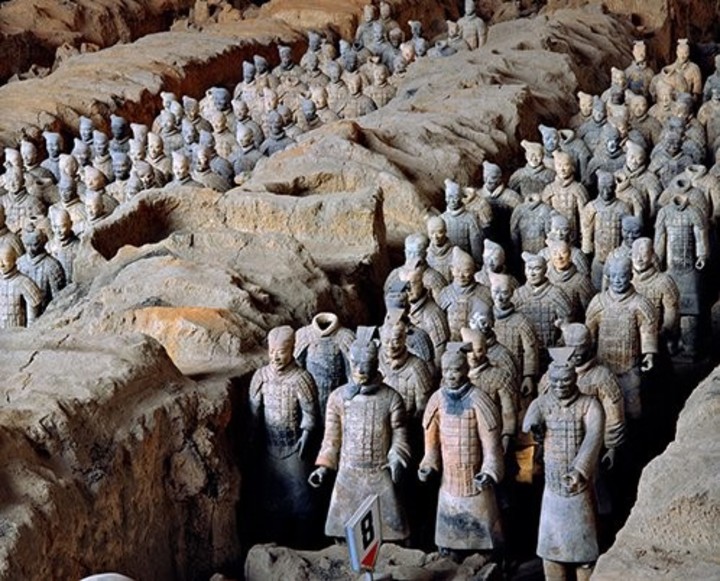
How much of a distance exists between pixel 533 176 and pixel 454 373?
15.0 feet

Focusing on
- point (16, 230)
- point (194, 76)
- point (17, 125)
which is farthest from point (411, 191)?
point (194, 76)

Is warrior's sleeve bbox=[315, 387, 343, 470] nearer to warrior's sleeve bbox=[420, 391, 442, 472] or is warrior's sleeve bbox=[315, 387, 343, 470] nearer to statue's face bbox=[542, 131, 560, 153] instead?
warrior's sleeve bbox=[420, 391, 442, 472]

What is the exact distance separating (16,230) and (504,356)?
5246 mm

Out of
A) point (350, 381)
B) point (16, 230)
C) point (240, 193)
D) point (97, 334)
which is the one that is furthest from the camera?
point (16, 230)

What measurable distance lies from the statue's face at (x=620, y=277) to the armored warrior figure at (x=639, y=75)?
6053 millimetres

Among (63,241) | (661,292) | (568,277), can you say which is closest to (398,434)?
(568,277)

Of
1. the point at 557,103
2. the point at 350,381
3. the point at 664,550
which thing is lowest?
the point at 664,550

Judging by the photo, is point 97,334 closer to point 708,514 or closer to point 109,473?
point 109,473

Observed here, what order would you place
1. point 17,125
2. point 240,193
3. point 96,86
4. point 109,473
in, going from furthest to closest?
point 96,86 → point 17,125 → point 240,193 → point 109,473

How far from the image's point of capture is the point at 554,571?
6.72 m

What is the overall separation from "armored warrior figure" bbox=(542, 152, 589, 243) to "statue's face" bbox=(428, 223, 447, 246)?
1.28 metres

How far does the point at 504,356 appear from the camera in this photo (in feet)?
24.1

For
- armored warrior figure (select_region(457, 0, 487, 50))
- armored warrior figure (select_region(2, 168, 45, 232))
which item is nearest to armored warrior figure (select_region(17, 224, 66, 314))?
armored warrior figure (select_region(2, 168, 45, 232))

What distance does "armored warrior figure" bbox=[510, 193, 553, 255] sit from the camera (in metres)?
10.0
